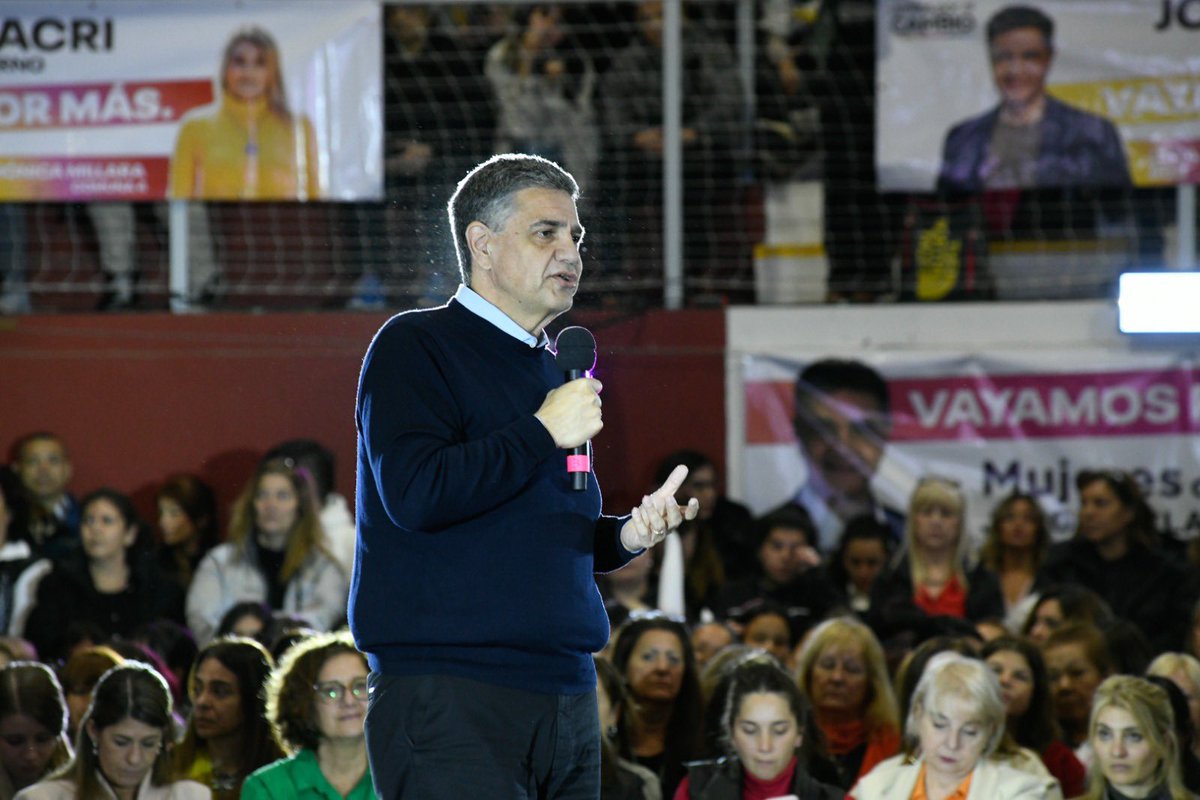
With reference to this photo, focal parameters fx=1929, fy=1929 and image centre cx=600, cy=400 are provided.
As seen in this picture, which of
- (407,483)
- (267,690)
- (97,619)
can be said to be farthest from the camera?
(97,619)

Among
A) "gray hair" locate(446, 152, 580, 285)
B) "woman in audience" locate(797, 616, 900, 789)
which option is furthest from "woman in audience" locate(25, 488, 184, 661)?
"gray hair" locate(446, 152, 580, 285)

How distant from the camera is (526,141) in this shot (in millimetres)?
8469

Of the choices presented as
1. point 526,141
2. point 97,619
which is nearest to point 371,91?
point 526,141

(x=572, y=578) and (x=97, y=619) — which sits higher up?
(x=572, y=578)

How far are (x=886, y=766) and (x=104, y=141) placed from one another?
477cm

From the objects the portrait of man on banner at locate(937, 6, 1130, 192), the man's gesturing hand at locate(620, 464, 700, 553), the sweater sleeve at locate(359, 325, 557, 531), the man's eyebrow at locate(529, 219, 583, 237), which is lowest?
the man's gesturing hand at locate(620, 464, 700, 553)

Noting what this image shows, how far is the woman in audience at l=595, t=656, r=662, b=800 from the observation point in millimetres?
5383

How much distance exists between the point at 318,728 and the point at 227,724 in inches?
29.9

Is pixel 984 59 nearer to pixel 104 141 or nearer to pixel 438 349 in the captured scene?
pixel 104 141

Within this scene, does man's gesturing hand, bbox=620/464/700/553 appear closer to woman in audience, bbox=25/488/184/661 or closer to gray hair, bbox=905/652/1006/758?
gray hair, bbox=905/652/1006/758

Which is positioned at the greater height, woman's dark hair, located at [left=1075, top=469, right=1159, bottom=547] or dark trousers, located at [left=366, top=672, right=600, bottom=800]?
woman's dark hair, located at [left=1075, top=469, right=1159, bottom=547]

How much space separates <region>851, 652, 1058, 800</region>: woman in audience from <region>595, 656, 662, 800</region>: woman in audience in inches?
23.8

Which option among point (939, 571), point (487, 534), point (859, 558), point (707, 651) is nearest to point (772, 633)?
point (707, 651)

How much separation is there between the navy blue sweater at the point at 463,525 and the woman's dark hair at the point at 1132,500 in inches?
201
